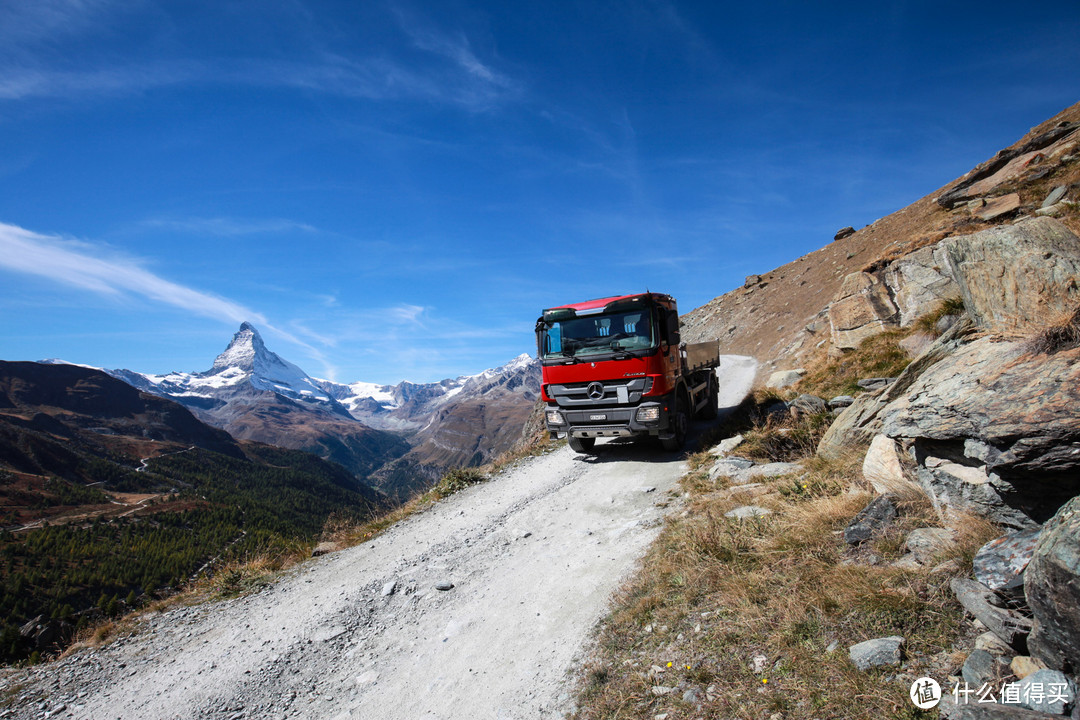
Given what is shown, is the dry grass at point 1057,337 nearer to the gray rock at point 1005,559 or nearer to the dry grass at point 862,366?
the gray rock at point 1005,559

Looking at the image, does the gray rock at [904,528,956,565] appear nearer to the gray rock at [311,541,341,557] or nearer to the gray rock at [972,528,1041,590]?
the gray rock at [972,528,1041,590]

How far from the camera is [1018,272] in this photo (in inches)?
209

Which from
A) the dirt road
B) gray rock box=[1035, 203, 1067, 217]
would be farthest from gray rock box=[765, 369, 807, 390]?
the dirt road

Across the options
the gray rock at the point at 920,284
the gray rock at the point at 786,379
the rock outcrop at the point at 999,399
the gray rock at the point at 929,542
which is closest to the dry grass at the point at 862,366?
the gray rock at the point at 920,284

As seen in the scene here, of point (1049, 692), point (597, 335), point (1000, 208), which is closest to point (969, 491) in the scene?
point (1049, 692)

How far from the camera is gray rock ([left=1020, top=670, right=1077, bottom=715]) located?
7.86 ft

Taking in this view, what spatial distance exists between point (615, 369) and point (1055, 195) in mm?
15538

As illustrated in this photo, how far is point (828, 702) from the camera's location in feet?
10.2

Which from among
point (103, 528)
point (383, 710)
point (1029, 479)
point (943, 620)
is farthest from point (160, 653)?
point (103, 528)

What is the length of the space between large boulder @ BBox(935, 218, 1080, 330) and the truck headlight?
5918mm

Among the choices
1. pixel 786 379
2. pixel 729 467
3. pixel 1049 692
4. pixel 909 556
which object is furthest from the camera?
pixel 786 379

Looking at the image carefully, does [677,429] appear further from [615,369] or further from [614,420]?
[615,369]

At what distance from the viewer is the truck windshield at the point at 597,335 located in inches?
444

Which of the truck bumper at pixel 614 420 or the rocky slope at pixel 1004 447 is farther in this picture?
the truck bumper at pixel 614 420
